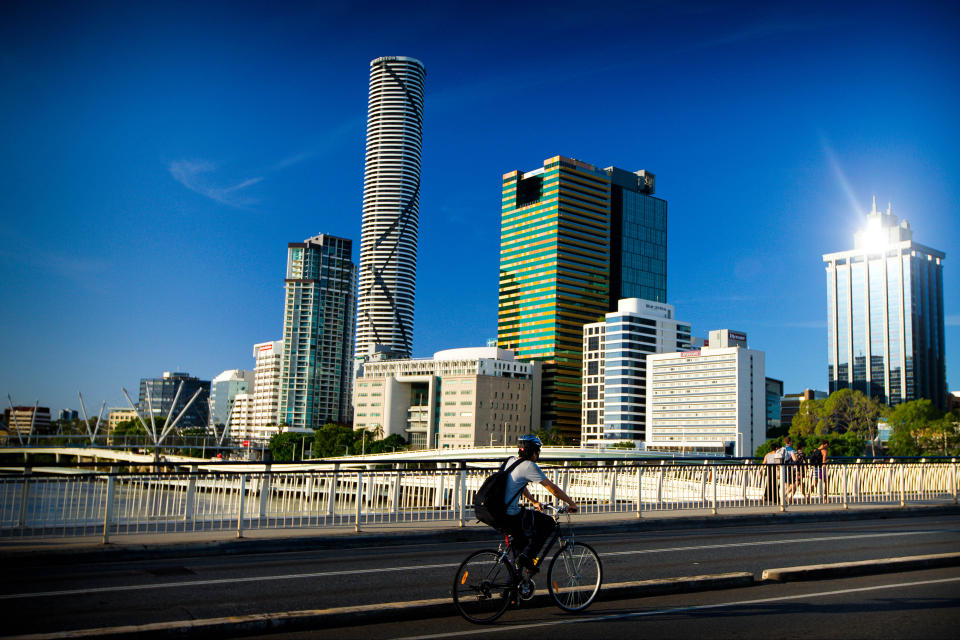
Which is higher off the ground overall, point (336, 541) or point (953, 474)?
point (953, 474)

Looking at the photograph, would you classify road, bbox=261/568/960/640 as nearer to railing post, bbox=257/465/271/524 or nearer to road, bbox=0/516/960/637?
road, bbox=0/516/960/637

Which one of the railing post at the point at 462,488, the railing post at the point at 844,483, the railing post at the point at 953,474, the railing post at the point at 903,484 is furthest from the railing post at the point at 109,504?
the railing post at the point at 953,474

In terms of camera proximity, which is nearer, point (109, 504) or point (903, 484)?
point (109, 504)

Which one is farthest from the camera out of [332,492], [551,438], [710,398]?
[551,438]

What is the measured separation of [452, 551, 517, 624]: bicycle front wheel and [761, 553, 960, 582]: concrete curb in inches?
173

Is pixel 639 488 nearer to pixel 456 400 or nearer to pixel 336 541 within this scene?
pixel 336 541

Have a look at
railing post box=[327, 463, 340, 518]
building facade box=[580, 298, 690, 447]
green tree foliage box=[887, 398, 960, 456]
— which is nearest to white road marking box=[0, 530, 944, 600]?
railing post box=[327, 463, 340, 518]

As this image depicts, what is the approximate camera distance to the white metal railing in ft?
52.6

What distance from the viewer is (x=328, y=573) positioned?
1194 centimetres

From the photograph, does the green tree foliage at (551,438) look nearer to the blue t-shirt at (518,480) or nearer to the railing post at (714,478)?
the railing post at (714,478)

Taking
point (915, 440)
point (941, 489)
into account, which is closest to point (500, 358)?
point (915, 440)

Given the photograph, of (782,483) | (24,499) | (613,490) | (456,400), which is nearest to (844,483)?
(782,483)

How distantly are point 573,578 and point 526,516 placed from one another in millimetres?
996

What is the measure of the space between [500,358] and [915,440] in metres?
89.7
